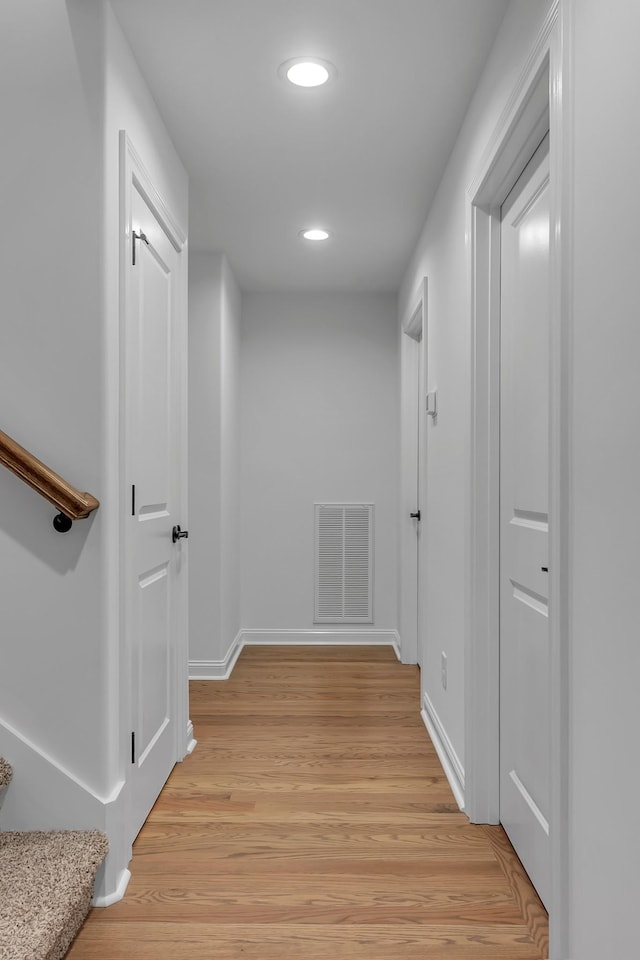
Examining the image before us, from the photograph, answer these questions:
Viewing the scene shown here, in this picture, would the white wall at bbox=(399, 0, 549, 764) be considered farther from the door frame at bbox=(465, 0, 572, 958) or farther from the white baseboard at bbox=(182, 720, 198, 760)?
the white baseboard at bbox=(182, 720, 198, 760)

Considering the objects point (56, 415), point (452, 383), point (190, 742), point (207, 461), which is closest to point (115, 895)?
point (190, 742)

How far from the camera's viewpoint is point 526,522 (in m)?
2.03


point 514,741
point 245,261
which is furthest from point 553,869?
point 245,261

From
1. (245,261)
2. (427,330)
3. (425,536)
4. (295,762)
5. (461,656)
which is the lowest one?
(295,762)

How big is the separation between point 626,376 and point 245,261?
Result: 134 inches

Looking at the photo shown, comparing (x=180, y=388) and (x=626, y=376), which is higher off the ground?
(x=180, y=388)

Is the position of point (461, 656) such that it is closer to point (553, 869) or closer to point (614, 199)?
point (553, 869)

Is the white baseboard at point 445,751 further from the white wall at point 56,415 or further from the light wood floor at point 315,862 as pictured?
the white wall at point 56,415

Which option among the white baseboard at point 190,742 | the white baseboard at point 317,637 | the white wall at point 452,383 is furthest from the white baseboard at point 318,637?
the white baseboard at point 190,742

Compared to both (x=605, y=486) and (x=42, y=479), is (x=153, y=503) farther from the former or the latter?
(x=605, y=486)

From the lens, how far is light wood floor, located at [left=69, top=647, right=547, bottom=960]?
1716 millimetres

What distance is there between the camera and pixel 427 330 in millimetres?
3428

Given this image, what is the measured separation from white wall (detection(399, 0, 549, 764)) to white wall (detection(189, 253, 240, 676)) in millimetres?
1211

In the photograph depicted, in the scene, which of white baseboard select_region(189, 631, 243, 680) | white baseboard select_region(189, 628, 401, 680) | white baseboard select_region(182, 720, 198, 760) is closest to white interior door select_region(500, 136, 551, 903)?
white baseboard select_region(182, 720, 198, 760)
